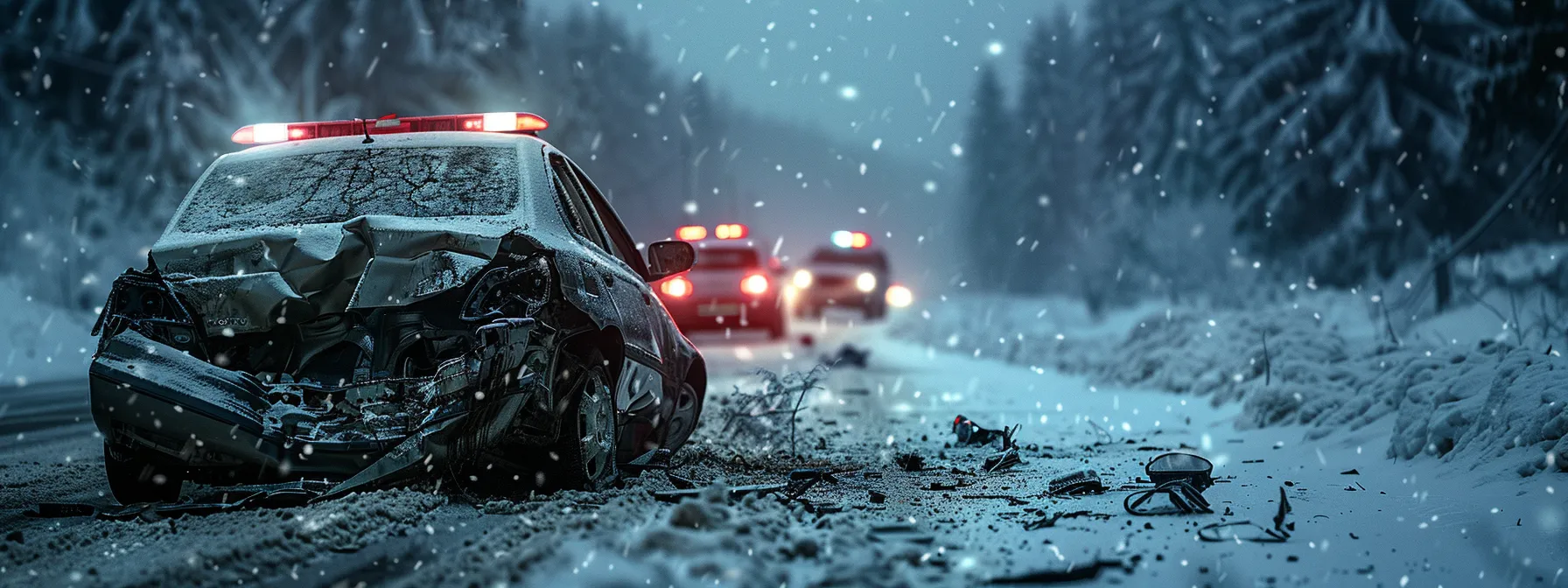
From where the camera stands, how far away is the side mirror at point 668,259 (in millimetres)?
6629

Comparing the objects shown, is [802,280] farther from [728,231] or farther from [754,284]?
[754,284]

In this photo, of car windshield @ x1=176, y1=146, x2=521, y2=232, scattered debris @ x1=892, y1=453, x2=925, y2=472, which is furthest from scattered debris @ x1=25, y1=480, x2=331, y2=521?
scattered debris @ x1=892, y1=453, x2=925, y2=472

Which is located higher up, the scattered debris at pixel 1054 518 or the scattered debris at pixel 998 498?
the scattered debris at pixel 998 498

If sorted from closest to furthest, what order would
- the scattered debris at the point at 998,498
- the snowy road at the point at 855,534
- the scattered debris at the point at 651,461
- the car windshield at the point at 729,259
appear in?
the snowy road at the point at 855,534 → the scattered debris at the point at 998,498 → the scattered debris at the point at 651,461 → the car windshield at the point at 729,259

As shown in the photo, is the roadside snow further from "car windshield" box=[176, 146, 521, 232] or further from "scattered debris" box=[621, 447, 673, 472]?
"scattered debris" box=[621, 447, 673, 472]

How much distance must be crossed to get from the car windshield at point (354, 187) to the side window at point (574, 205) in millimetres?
238

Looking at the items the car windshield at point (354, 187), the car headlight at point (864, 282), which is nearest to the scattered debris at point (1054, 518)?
the car windshield at point (354, 187)

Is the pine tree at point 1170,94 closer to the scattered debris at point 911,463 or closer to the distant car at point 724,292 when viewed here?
the distant car at point 724,292

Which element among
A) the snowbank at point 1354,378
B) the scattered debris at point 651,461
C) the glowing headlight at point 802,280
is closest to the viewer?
the snowbank at point 1354,378

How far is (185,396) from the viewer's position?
4145 millimetres

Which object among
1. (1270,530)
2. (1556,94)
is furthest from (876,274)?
(1270,530)

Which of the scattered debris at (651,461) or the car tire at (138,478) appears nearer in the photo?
the car tire at (138,478)

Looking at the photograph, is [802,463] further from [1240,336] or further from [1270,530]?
[1240,336]

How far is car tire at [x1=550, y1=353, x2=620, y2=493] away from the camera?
4.90m
